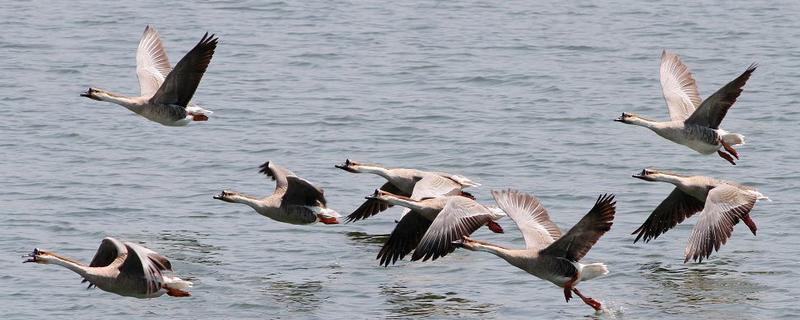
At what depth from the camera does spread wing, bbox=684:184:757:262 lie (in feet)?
58.1

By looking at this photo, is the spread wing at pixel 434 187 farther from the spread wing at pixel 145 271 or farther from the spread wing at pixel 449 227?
the spread wing at pixel 145 271

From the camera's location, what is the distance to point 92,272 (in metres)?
16.4

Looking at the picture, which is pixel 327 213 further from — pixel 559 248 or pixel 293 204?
pixel 559 248

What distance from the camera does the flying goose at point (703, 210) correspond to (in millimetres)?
17719

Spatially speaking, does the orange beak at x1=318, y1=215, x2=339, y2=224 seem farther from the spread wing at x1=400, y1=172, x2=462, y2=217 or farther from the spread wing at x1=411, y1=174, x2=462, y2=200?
the spread wing at x1=411, y1=174, x2=462, y2=200

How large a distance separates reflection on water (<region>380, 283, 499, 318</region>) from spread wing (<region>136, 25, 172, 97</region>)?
567cm

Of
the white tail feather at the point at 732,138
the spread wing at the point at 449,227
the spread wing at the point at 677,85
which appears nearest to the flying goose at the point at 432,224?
the spread wing at the point at 449,227

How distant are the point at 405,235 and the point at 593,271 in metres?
3.36

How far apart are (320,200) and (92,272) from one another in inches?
158

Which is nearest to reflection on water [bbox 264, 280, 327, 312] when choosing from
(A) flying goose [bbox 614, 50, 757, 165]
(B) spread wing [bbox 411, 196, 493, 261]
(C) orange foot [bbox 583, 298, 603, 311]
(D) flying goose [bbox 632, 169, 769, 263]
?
(B) spread wing [bbox 411, 196, 493, 261]

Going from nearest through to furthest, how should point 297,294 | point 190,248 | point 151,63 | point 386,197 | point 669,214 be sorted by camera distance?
1. point 297,294
2. point 386,197
3. point 669,214
4. point 190,248
5. point 151,63

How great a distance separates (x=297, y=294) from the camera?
Answer: 1805 cm

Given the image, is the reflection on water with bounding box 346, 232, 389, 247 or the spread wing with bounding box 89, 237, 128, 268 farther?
the reflection on water with bounding box 346, 232, 389, 247

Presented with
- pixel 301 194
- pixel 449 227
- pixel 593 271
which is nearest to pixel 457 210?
pixel 449 227
